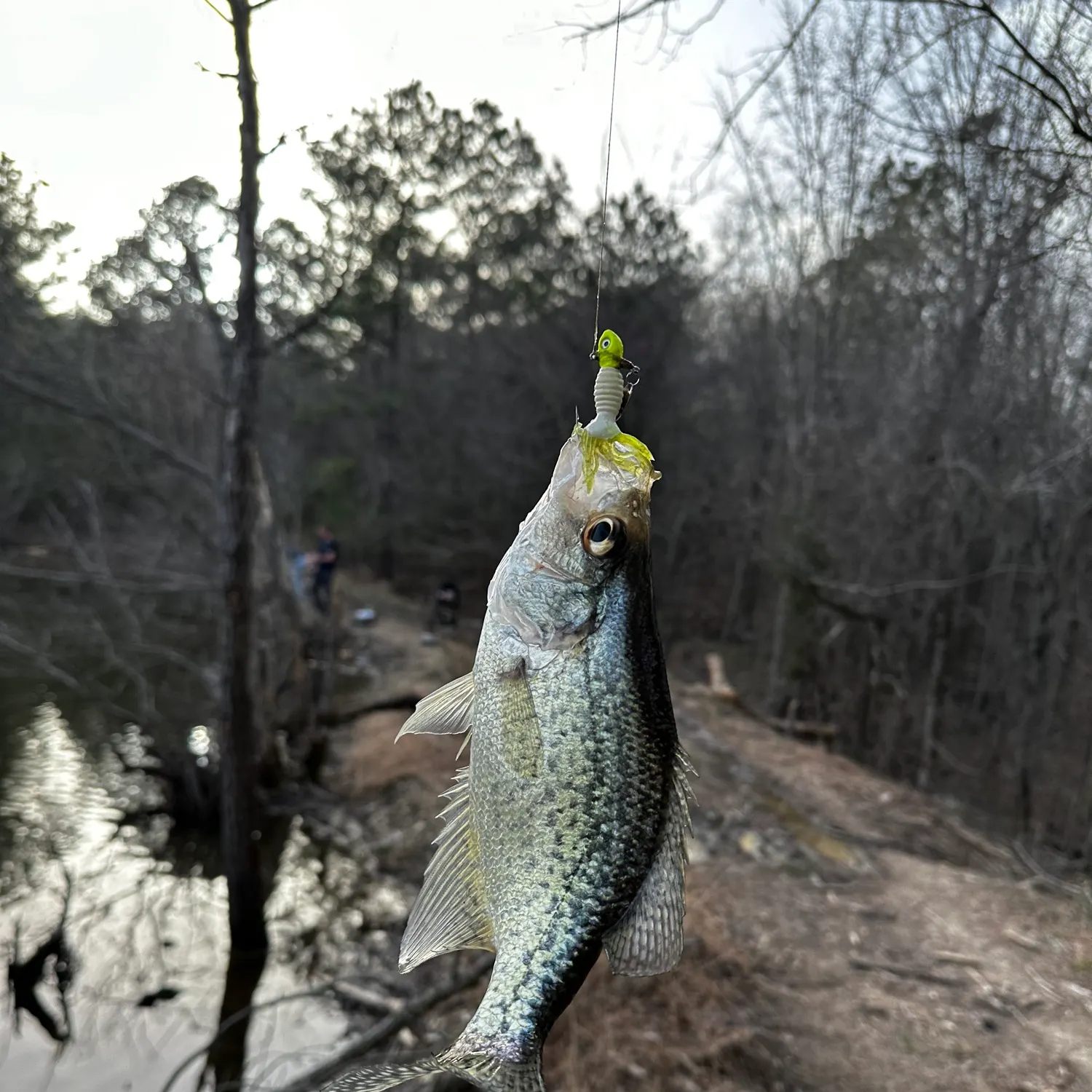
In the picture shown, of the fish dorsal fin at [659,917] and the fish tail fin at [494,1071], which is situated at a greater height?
the fish dorsal fin at [659,917]

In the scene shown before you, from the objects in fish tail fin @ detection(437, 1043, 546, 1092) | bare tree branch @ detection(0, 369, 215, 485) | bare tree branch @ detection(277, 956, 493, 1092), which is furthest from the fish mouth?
bare tree branch @ detection(0, 369, 215, 485)

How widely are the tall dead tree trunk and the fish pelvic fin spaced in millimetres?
5140

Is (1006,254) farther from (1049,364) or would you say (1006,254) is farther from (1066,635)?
(1066,635)

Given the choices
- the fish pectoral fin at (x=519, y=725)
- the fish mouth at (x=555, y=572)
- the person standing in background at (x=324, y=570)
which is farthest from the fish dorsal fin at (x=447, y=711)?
the person standing in background at (x=324, y=570)

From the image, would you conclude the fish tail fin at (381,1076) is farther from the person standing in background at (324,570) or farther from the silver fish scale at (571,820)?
the person standing in background at (324,570)

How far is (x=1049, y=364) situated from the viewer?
9.38 meters

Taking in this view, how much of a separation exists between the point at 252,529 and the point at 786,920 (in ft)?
17.6

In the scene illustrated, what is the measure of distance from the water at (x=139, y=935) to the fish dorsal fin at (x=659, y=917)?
5.58 m

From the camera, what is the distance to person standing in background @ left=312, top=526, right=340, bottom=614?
1421cm

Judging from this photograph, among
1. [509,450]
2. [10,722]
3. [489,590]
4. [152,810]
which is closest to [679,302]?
[509,450]

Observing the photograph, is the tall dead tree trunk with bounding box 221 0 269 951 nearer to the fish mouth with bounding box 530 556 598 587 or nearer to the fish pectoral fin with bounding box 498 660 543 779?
the fish mouth with bounding box 530 556 598 587

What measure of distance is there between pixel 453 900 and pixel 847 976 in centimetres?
503

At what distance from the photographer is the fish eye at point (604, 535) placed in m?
1.46

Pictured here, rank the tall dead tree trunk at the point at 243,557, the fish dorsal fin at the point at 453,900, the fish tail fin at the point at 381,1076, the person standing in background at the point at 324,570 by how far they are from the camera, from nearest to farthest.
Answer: the fish tail fin at the point at 381,1076 < the fish dorsal fin at the point at 453,900 < the tall dead tree trunk at the point at 243,557 < the person standing in background at the point at 324,570
